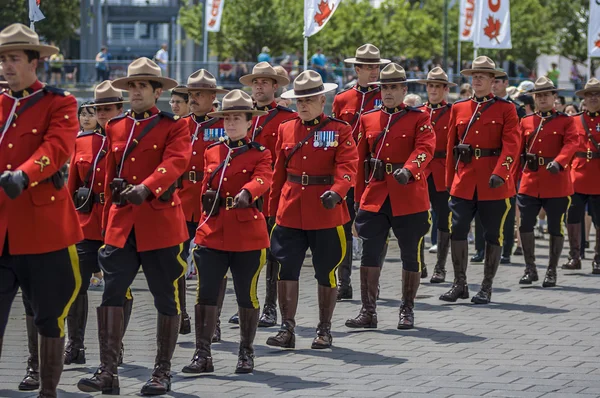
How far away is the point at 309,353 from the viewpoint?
9883 mm

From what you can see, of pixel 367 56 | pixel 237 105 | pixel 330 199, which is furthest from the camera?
pixel 367 56

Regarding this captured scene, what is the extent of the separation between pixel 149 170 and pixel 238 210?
923mm

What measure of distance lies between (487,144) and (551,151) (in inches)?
78.1

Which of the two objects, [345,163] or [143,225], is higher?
[345,163]

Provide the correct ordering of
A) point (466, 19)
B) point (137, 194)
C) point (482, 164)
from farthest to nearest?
point (466, 19) < point (482, 164) < point (137, 194)

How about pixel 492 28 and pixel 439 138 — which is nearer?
pixel 439 138

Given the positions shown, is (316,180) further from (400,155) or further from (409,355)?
(409,355)

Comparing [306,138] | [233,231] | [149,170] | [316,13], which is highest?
[316,13]

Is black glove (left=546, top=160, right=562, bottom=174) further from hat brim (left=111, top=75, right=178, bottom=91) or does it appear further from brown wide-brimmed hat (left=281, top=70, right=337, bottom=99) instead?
hat brim (left=111, top=75, right=178, bottom=91)

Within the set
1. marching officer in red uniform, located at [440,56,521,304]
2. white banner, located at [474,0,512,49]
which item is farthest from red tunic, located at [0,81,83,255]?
white banner, located at [474,0,512,49]

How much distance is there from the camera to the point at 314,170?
10039 millimetres

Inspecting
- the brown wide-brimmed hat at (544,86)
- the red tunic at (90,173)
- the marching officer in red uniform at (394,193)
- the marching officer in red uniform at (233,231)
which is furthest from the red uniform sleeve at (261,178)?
the brown wide-brimmed hat at (544,86)

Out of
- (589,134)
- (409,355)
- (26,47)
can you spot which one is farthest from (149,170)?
(589,134)

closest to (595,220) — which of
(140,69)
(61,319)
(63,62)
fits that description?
(140,69)
